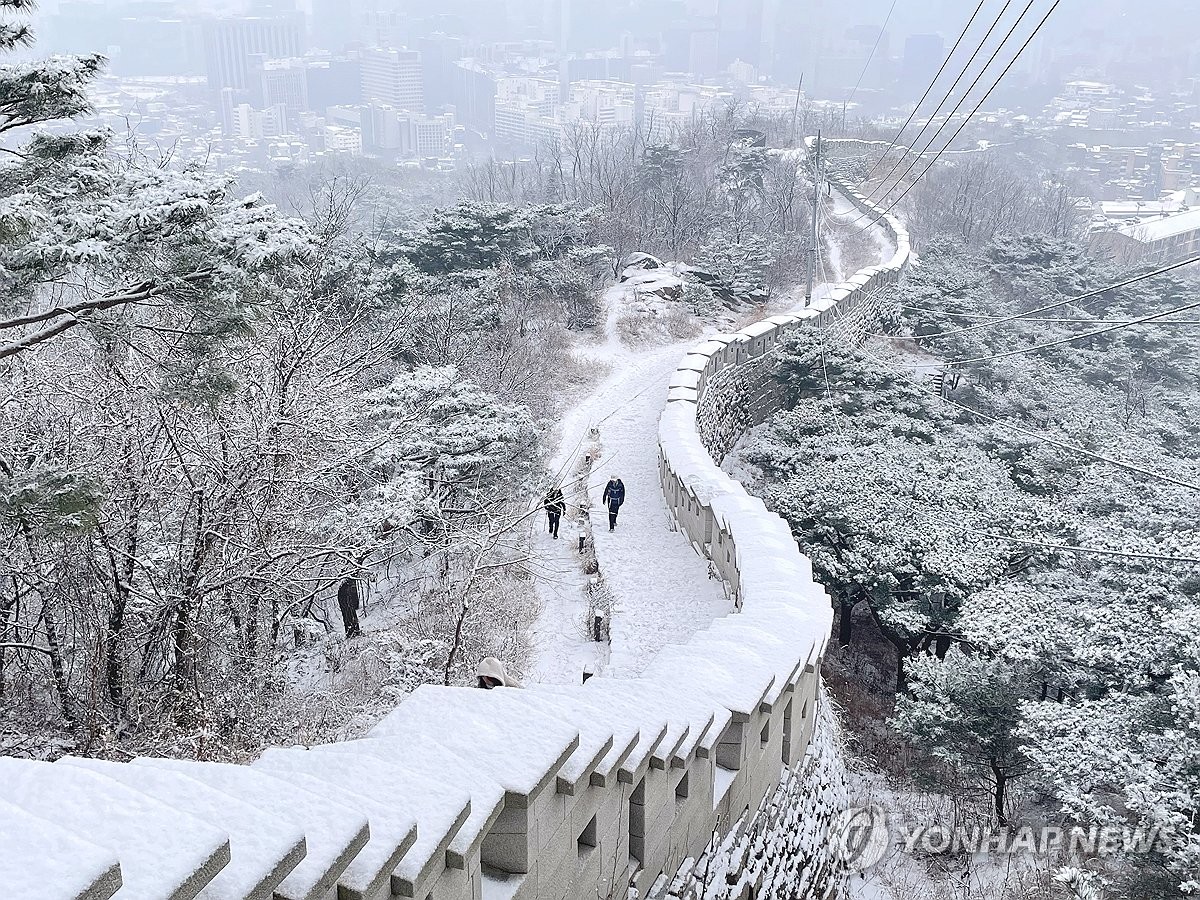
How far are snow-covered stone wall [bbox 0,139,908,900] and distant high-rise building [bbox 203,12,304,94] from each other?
334 feet

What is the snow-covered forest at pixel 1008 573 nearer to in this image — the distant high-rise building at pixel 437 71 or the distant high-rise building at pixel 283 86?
the distant high-rise building at pixel 283 86

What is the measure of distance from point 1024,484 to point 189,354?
1340 centimetres

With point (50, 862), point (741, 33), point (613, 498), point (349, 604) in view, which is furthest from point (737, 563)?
point (741, 33)

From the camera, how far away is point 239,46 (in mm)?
101438

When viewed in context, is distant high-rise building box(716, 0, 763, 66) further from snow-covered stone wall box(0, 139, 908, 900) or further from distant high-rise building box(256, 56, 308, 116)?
snow-covered stone wall box(0, 139, 908, 900)

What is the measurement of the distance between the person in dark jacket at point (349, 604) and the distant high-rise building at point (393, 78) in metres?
104

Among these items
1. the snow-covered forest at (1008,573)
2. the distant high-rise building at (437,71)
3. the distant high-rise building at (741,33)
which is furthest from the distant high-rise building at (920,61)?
the snow-covered forest at (1008,573)

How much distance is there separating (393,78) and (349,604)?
108057mm

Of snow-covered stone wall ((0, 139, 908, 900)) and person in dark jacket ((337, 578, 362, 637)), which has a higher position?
snow-covered stone wall ((0, 139, 908, 900))

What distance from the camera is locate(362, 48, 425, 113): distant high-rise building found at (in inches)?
4175

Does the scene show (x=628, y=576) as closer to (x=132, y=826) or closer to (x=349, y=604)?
(x=349, y=604)

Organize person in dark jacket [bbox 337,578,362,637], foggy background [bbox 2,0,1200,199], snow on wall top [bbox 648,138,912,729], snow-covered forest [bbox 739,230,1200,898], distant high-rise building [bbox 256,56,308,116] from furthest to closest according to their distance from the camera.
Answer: distant high-rise building [bbox 256,56,308,116] → foggy background [bbox 2,0,1200,199] → person in dark jacket [bbox 337,578,362,637] → snow-covered forest [bbox 739,230,1200,898] → snow on wall top [bbox 648,138,912,729]

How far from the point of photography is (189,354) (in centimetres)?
582

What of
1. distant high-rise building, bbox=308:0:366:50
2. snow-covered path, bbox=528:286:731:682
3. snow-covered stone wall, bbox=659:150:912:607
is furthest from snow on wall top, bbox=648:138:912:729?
distant high-rise building, bbox=308:0:366:50
